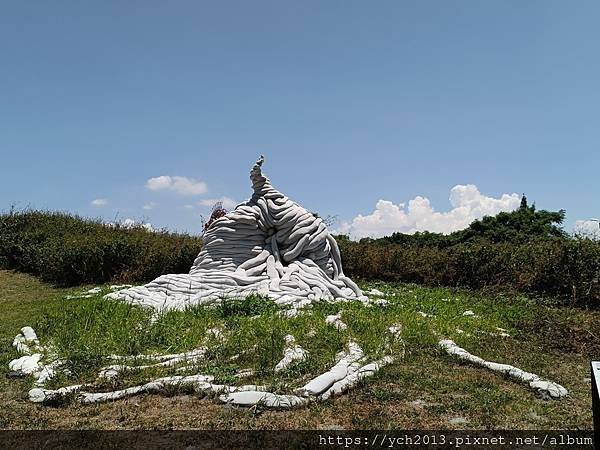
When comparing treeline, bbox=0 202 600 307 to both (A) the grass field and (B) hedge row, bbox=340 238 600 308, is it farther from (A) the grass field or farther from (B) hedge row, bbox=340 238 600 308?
(A) the grass field

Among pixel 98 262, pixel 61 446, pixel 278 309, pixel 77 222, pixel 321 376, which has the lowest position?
pixel 61 446

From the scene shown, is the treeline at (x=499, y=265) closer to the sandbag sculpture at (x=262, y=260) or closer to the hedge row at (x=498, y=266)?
the hedge row at (x=498, y=266)

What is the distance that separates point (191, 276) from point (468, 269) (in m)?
8.72

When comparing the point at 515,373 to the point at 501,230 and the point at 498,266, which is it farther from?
the point at 501,230

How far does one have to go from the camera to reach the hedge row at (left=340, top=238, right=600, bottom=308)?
1342 cm

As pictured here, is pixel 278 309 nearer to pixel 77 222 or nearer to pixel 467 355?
pixel 467 355

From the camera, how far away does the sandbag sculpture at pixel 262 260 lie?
10.3 m

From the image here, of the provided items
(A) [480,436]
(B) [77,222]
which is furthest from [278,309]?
(B) [77,222]

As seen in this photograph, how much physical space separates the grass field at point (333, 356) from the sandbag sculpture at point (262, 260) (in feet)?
2.67

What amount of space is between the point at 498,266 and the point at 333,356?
10341mm

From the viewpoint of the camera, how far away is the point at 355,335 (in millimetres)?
7641

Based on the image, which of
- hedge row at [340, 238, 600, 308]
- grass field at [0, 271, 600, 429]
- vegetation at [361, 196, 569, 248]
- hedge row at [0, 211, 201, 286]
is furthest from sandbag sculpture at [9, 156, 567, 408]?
vegetation at [361, 196, 569, 248]

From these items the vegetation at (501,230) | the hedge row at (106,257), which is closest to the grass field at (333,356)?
the hedge row at (106,257)

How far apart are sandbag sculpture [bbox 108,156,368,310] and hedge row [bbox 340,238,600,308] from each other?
5584 mm
